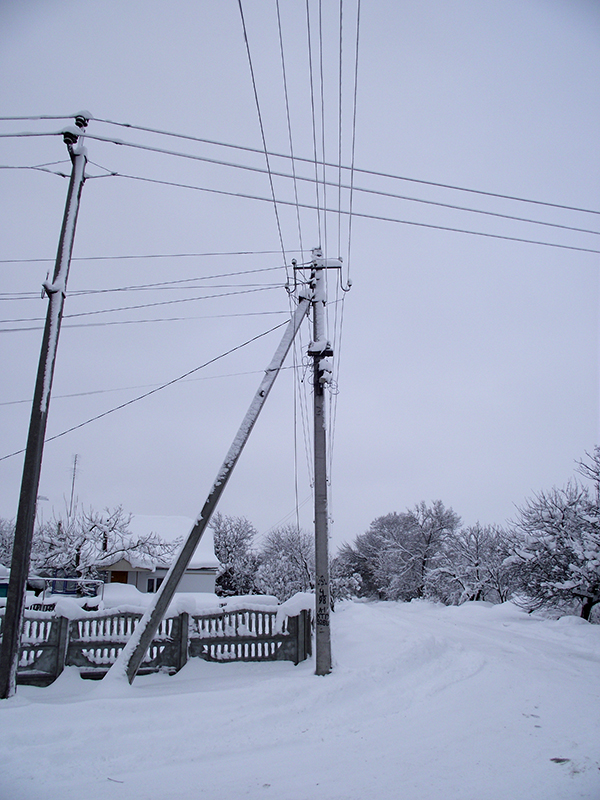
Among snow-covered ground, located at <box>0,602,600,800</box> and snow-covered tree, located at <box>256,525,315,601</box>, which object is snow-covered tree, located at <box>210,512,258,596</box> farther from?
snow-covered ground, located at <box>0,602,600,800</box>

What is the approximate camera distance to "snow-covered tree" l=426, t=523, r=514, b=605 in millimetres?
35781

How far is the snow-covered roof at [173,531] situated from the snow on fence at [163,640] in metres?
23.8

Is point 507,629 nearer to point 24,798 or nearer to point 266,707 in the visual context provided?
point 266,707

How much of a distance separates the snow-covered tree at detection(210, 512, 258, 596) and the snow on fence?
105 feet

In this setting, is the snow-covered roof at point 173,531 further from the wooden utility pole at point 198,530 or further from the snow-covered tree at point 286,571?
the wooden utility pole at point 198,530

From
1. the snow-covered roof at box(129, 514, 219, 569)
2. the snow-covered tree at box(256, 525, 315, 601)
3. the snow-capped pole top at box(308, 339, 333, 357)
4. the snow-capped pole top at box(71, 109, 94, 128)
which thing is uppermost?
the snow-capped pole top at box(71, 109, 94, 128)

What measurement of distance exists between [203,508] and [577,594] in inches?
631

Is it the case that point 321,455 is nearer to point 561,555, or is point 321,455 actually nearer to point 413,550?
point 561,555

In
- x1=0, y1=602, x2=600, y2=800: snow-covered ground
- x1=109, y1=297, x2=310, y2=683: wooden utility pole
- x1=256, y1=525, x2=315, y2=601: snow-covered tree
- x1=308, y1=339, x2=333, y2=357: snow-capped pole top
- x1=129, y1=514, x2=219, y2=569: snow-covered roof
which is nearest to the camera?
x1=0, y1=602, x2=600, y2=800: snow-covered ground

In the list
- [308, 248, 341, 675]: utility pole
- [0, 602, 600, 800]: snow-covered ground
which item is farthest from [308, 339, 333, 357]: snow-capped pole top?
[0, 602, 600, 800]: snow-covered ground

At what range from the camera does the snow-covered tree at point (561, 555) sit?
1728 cm

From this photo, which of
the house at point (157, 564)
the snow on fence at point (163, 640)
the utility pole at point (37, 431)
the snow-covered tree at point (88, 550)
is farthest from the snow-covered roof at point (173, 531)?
the utility pole at point (37, 431)

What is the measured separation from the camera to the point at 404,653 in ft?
31.6

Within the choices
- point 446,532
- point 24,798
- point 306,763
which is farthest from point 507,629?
point 446,532
